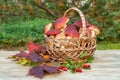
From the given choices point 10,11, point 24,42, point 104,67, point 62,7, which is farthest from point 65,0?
point 104,67

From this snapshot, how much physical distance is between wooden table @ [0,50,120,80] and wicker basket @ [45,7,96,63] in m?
0.09

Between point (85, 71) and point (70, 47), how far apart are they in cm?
13

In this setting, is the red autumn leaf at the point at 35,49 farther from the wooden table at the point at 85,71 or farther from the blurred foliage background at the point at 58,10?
the blurred foliage background at the point at 58,10

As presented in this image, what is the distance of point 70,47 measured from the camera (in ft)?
5.40

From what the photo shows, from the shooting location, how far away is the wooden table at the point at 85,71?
4.93ft

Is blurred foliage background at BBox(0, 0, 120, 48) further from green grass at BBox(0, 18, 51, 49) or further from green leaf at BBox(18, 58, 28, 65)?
green leaf at BBox(18, 58, 28, 65)


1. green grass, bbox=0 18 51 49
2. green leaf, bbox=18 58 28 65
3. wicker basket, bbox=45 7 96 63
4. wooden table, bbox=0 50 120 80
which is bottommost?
wooden table, bbox=0 50 120 80

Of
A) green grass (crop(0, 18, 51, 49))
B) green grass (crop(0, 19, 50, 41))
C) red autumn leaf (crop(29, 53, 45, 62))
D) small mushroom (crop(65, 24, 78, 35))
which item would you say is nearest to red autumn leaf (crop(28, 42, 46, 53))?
red autumn leaf (crop(29, 53, 45, 62))

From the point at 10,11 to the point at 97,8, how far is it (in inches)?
35.9

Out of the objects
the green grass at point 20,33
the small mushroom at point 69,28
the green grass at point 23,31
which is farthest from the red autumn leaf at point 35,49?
the green grass at point 23,31

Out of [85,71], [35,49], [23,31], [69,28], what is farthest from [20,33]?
[85,71]

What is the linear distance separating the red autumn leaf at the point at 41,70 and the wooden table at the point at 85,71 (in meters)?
0.02

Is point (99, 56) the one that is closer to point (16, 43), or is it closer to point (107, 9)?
point (107, 9)

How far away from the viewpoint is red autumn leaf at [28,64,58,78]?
150 cm
